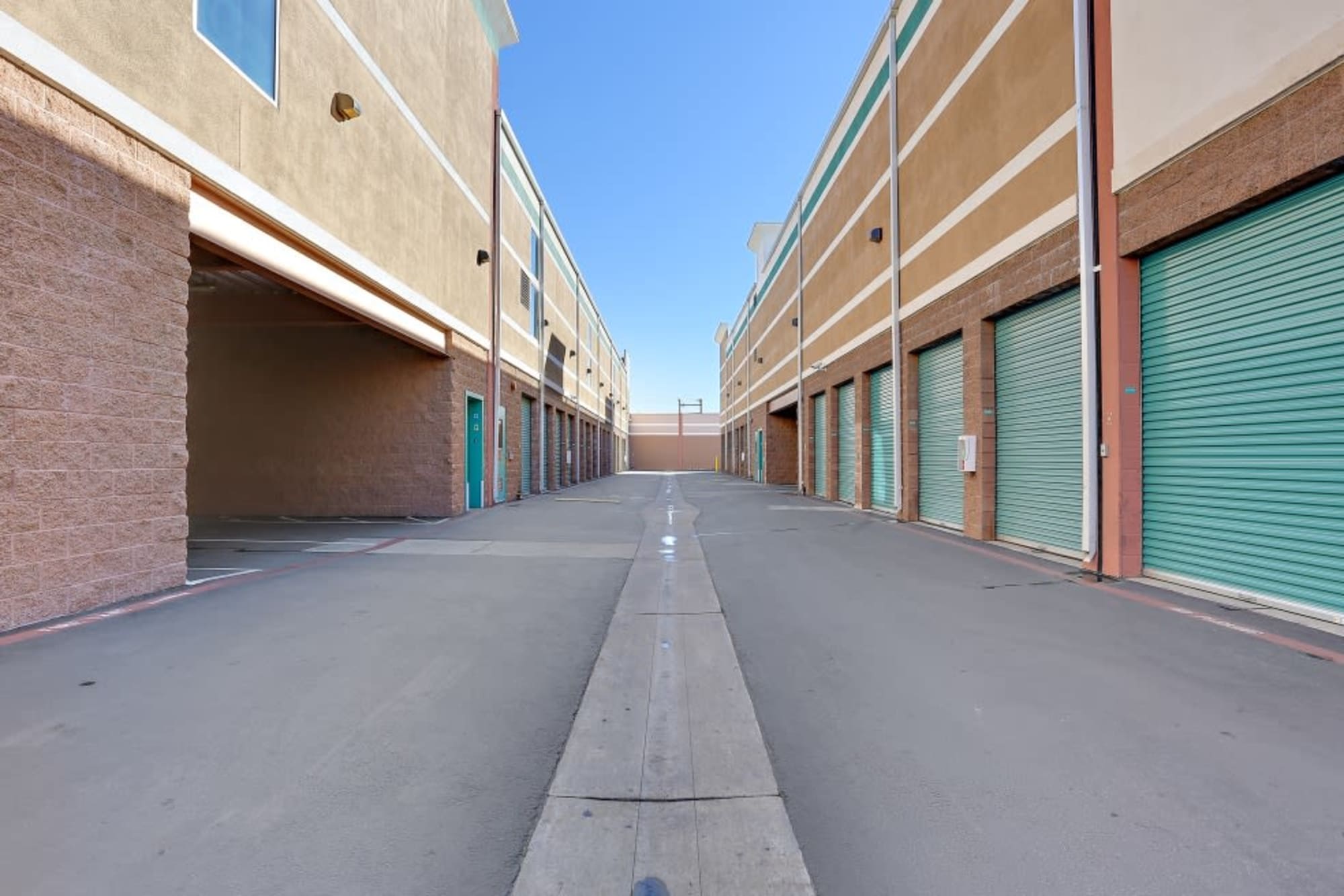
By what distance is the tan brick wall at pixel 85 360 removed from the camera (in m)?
4.29

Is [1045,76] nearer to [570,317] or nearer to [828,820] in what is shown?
[828,820]

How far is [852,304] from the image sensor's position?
51.9 feet

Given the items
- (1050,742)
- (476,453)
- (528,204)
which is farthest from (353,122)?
(528,204)

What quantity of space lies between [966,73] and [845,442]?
9887mm

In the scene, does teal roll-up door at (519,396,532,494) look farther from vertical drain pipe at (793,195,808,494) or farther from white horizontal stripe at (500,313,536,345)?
vertical drain pipe at (793,195,808,494)

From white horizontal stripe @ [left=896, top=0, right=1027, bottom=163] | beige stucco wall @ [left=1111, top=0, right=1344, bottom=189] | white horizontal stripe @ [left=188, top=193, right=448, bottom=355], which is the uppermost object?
white horizontal stripe @ [left=896, top=0, right=1027, bottom=163]

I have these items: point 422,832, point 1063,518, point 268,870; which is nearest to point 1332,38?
point 1063,518

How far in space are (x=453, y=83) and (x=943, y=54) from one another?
10161 mm

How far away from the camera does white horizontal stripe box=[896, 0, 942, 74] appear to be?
34.9ft

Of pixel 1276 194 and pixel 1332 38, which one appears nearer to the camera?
pixel 1332 38

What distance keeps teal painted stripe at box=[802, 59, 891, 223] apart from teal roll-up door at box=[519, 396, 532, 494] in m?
11.9

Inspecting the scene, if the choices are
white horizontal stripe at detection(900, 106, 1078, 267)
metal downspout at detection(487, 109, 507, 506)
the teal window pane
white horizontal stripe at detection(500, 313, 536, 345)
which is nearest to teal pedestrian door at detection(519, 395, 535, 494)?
white horizontal stripe at detection(500, 313, 536, 345)

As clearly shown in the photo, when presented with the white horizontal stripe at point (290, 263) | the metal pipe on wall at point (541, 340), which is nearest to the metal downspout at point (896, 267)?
the white horizontal stripe at point (290, 263)

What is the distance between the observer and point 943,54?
33.6 feet
